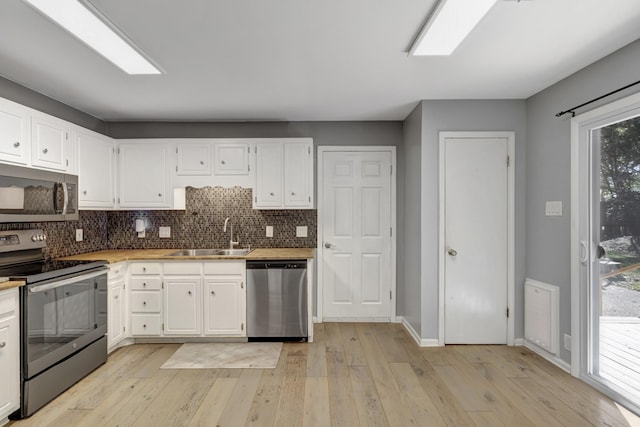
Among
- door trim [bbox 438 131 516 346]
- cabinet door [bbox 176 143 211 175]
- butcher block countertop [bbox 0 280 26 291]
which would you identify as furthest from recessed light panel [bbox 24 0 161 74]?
door trim [bbox 438 131 516 346]

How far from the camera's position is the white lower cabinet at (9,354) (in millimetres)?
2137

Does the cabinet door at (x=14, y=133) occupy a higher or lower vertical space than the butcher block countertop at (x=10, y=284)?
higher

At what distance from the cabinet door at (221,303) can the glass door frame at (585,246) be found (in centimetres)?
294

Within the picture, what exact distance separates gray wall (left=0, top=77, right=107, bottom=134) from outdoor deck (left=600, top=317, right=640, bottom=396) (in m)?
4.97

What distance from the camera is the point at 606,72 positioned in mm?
2523

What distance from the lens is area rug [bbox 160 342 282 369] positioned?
305cm

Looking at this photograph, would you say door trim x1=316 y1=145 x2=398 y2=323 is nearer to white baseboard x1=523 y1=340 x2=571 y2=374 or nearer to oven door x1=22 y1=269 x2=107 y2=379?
white baseboard x1=523 y1=340 x2=571 y2=374

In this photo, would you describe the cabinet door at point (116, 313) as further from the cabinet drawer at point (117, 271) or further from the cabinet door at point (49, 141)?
the cabinet door at point (49, 141)

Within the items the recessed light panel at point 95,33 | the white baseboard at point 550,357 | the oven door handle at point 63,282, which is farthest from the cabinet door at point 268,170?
the white baseboard at point 550,357

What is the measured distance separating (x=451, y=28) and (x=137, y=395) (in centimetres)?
324

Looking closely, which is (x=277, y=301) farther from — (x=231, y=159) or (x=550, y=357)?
(x=550, y=357)

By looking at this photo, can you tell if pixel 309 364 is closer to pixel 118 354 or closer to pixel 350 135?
pixel 118 354

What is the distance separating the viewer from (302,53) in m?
2.43

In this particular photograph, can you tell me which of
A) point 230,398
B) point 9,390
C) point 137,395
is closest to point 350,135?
point 230,398
